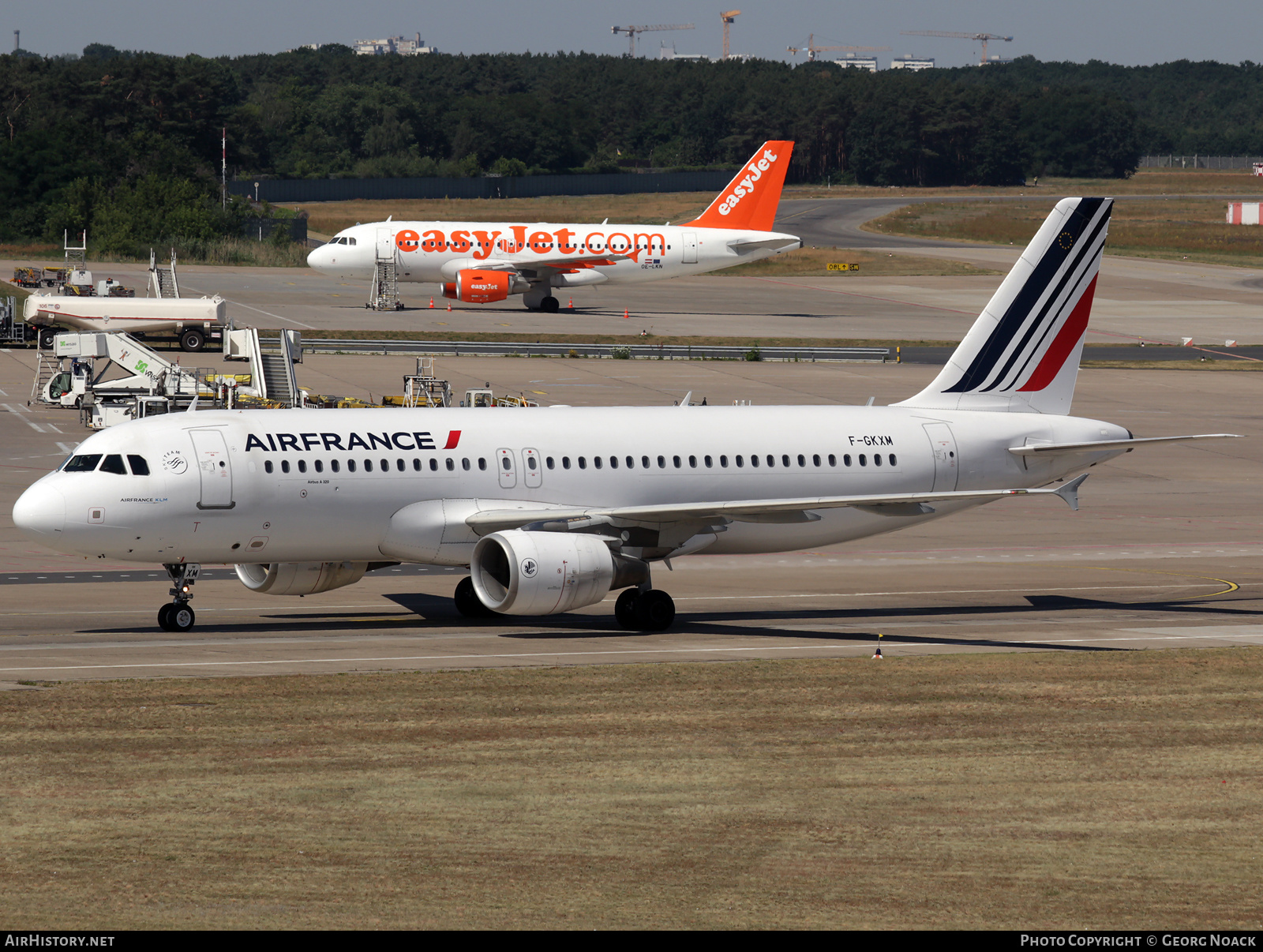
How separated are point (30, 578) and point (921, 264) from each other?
113 meters

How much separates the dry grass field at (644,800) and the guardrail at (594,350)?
56.6 m

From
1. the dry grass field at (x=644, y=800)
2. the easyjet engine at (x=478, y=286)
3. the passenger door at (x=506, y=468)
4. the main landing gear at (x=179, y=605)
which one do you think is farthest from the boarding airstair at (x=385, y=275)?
the dry grass field at (x=644, y=800)

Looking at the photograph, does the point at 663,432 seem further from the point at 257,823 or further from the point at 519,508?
the point at 257,823

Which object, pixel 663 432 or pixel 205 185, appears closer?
pixel 663 432

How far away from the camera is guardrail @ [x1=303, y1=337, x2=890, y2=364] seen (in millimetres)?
83500

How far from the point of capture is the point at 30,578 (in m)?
38.7

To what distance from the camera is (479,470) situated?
111ft

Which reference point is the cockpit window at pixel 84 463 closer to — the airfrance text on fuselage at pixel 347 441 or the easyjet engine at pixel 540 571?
the airfrance text on fuselage at pixel 347 441

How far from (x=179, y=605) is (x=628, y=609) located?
29.8ft

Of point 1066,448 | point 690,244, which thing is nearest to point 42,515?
point 1066,448

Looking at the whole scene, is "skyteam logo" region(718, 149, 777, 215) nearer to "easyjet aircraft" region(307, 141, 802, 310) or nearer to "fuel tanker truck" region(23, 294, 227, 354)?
"easyjet aircraft" region(307, 141, 802, 310)

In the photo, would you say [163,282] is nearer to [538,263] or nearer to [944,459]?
[538,263]

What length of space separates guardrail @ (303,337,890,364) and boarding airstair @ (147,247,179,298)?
797 centimetres

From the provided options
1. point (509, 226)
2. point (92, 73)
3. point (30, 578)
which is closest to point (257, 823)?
point (30, 578)
